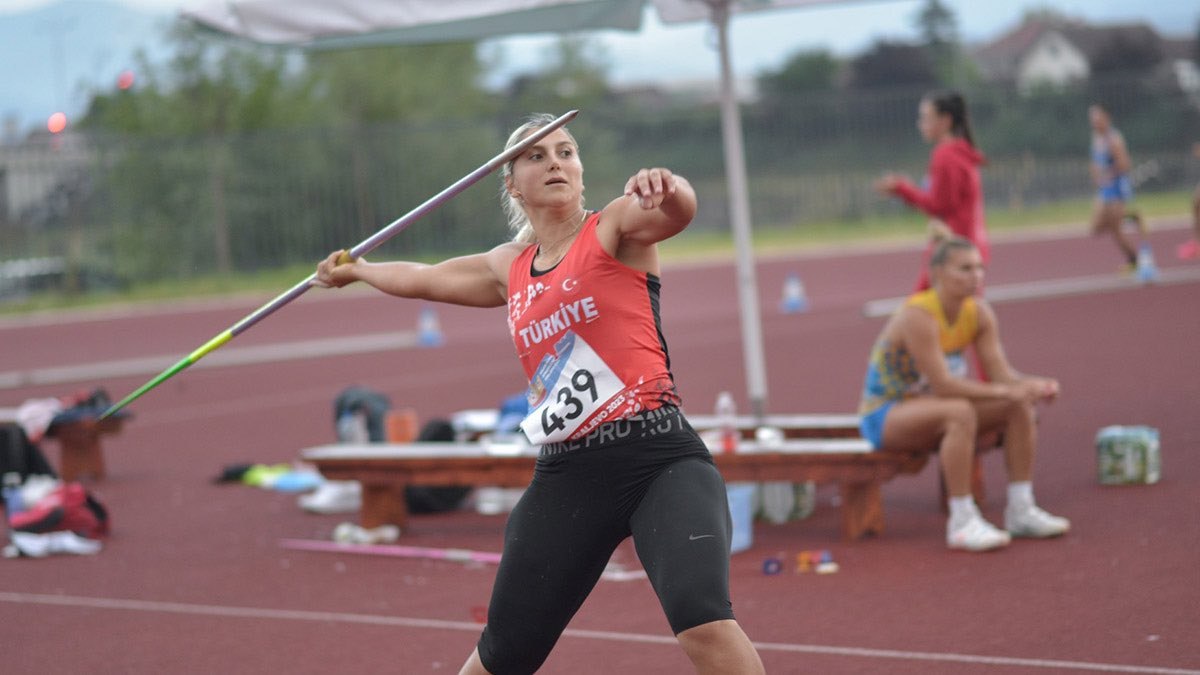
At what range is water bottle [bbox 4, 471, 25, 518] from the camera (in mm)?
8539

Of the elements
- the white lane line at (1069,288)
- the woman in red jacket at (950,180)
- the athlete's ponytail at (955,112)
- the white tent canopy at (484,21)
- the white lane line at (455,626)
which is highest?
the white tent canopy at (484,21)

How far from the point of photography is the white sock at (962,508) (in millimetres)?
6719

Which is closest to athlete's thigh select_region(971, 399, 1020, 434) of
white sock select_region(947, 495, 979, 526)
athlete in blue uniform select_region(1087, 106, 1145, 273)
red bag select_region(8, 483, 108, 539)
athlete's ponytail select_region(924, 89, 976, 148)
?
white sock select_region(947, 495, 979, 526)

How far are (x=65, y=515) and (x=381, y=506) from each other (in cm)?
174

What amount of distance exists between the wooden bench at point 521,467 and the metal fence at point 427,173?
56.9 feet

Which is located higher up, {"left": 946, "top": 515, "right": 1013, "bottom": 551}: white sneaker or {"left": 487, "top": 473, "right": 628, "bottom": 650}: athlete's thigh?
{"left": 487, "top": 473, "right": 628, "bottom": 650}: athlete's thigh

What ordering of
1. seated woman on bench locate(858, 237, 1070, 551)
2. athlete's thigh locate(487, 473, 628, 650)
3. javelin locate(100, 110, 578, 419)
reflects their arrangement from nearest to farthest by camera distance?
1. athlete's thigh locate(487, 473, 628, 650)
2. javelin locate(100, 110, 578, 419)
3. seated woman on bench locate(858, 237, 1070, 551)

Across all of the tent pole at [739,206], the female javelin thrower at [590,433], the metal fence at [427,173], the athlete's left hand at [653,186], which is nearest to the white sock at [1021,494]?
the tent pole at [739,206]

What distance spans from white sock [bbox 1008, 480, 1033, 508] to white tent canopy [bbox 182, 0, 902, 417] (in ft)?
5.31

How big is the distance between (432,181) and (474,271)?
2590 centimetres

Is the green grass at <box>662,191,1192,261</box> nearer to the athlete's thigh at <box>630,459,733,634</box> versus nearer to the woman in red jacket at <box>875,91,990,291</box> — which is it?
the woman in red jacket at <box>875,91,990,291</box>

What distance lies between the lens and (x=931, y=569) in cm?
647

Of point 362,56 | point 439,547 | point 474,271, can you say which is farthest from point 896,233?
point 474,271

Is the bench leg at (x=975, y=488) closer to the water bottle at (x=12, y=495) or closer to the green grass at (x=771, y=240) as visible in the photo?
the water bottle at (x=12, y=495)
